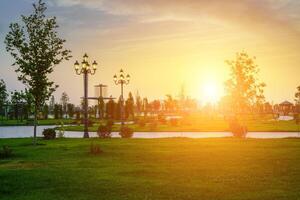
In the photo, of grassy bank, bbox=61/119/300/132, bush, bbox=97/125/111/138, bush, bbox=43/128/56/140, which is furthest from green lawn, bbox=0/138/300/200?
grassy bank, bbox=61/119/300/132

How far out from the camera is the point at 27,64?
32969mm

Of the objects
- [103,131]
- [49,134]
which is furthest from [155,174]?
[49,134]

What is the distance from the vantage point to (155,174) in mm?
17453

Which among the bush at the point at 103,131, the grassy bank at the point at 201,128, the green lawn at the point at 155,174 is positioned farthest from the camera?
the grassy bank at the point at 201,128

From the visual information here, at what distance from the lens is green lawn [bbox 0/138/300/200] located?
554 inches

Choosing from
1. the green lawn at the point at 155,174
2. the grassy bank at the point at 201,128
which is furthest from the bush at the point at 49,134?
the grassy bank at the point at 201,128

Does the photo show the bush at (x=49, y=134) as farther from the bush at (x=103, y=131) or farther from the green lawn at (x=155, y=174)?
the green lawn at (x=155, y=174)

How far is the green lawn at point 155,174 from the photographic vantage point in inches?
554

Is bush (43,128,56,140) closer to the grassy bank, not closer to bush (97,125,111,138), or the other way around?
bush (97,125,111,138)

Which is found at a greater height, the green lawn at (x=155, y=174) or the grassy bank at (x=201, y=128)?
the grassy bank at (x=201, y=128)

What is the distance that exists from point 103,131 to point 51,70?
707cm

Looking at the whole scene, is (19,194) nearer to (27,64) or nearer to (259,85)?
(27,64)

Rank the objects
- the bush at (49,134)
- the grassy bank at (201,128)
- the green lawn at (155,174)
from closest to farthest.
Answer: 1. the green lawn at (155,174)
2. the bush at (49,134)
3. the grassy bank at (201,128)

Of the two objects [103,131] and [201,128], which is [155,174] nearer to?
[103,131]
